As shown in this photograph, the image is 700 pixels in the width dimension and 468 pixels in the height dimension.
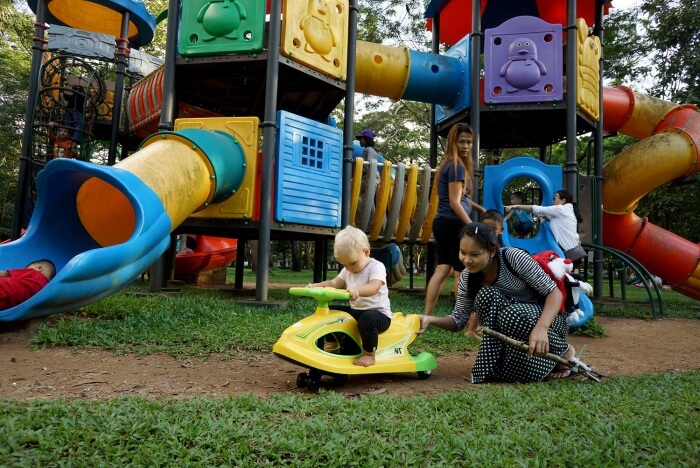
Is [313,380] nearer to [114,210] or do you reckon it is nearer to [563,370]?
[563,370]

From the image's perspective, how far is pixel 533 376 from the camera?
10.5 ft

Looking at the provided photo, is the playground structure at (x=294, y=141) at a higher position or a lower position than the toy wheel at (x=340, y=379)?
higher

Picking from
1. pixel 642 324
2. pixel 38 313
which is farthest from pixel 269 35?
pixel 642 324

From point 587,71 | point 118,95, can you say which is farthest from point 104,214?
point 587,71

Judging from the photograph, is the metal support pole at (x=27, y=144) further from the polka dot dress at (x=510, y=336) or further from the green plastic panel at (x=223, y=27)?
the polka dot dress at (x=510, y=336)

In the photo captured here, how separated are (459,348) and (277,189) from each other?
113 inches

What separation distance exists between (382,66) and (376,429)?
7.39 metres

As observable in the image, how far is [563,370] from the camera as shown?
3.40m

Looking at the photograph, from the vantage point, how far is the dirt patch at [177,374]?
8.96 feet

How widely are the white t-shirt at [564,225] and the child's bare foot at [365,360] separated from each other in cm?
431

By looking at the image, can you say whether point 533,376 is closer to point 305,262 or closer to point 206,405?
point 206,405

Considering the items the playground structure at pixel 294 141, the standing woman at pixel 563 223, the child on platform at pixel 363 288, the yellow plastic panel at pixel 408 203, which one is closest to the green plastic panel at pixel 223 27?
the playground structure at pixel 294 141

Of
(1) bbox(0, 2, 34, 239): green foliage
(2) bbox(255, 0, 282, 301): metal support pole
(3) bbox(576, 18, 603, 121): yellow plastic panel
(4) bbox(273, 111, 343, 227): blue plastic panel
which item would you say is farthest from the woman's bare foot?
(1) bbox(0, 2, 34, 239): green foliage

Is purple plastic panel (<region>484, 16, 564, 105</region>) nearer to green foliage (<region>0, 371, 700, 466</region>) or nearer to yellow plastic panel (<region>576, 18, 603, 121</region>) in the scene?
yellow plastic panel (<region>576, 18, 603, 121</region>)
